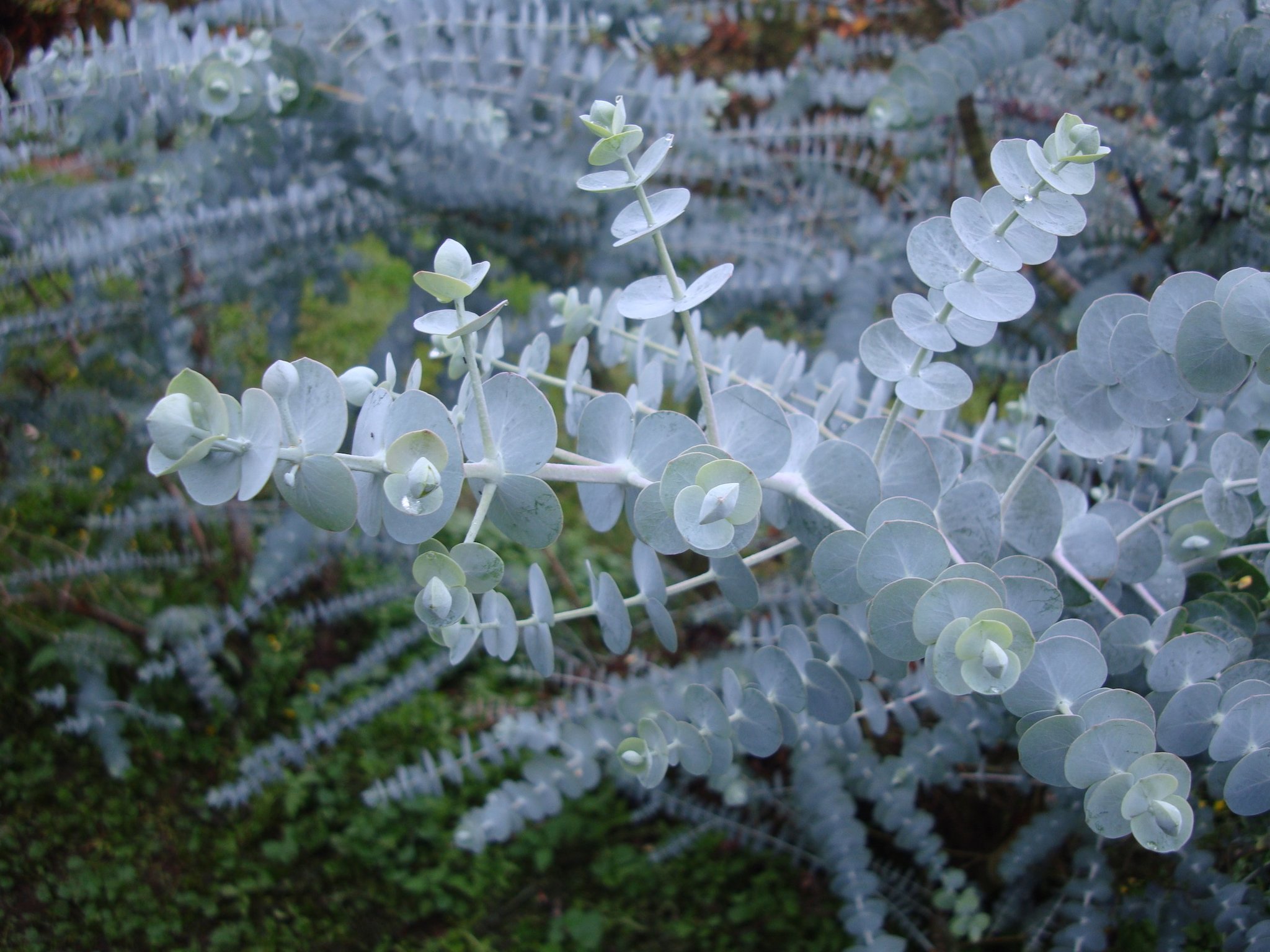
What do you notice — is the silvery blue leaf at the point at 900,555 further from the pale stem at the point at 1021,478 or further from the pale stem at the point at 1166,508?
the pale stem at the point at 1166,508

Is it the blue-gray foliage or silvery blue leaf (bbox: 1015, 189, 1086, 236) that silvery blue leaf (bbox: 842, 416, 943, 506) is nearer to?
the blue-gray foliage

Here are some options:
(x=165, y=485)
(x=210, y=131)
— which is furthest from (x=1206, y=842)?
(x=165, y=485)

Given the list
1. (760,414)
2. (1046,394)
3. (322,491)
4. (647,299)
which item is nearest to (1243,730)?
(1046,394)

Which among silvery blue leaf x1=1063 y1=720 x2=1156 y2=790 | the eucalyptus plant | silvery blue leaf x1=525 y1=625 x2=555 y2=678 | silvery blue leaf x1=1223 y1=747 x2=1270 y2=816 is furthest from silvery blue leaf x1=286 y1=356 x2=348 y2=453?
silvery blue leaf x1=1223 y1=747 x2=1270 y2=816

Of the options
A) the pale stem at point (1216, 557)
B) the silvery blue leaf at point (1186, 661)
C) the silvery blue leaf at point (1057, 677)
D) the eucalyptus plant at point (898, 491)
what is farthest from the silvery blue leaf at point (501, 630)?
the pale stem at point (1216, 557)

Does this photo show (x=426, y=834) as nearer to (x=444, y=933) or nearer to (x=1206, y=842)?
Answer: (x=444, y=933)

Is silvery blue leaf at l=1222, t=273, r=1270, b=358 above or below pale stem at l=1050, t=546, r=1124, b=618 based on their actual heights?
above

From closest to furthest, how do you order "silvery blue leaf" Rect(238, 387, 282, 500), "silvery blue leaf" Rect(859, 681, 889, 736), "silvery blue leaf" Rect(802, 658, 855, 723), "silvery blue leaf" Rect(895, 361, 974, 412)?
"silvery blue leaf" Rect(238, 387, 282, 500), "silvery blue leaf" Rect(895, 361, 974, 412), "silvery blue leaf" Rect(802, 658, 855, 723), "silvery blue leaf" Rect(859, 681, 889, 736)
